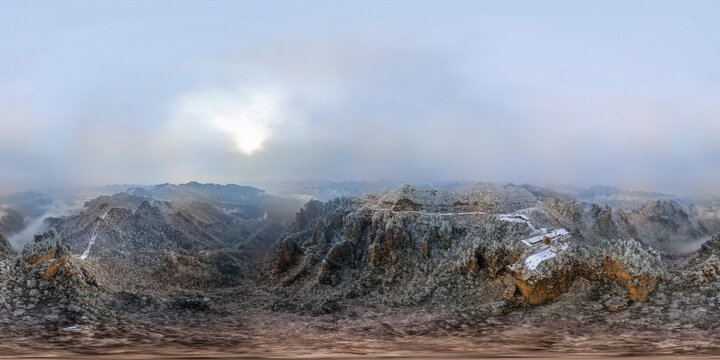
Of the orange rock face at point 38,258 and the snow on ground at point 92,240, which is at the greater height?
the orange rock face at point 38,258

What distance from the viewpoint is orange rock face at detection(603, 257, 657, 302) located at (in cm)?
2600

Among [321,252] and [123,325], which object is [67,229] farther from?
[123,325]

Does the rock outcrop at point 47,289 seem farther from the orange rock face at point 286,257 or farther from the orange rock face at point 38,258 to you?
the orange rock face at point 286,257

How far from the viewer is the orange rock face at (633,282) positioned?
1024 inches

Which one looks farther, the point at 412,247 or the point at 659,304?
the point at 412,247

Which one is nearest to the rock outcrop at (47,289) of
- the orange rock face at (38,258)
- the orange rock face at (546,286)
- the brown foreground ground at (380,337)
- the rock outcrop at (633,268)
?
the orange rock face at (38,258)

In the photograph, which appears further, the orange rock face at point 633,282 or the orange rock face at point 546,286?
the orange rock face at point 546,286

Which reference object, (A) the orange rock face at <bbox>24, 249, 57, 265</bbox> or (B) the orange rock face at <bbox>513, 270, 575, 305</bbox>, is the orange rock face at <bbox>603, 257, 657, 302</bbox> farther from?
(A) the orange rock face at <bbox>24, 249, 57, 265</bbox>

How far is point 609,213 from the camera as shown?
2425 inches

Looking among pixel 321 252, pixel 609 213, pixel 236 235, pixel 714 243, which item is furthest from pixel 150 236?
pixel 714 243

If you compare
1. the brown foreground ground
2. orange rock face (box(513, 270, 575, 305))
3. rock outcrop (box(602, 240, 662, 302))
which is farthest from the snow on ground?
rock outcrop (box(602, 240, 662, 302))

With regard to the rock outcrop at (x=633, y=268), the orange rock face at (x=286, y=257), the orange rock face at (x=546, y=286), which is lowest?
the orange rock face at (x=286, y=257)

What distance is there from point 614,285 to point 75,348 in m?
33.5

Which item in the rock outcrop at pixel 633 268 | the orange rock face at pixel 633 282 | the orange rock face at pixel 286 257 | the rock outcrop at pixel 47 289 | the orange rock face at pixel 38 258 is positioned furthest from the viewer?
the orange rock face at pixel 286 257
